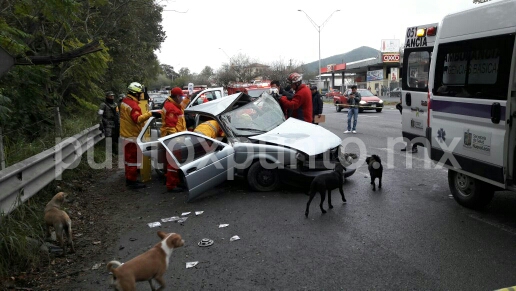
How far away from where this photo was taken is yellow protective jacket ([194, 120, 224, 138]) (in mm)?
7438

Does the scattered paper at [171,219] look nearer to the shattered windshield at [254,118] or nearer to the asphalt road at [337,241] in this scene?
the asphalt road at [337,241]

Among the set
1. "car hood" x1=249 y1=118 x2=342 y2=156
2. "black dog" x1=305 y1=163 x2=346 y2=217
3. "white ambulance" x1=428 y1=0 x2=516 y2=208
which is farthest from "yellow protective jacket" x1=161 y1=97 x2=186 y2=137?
"white ambulance" x1=428 y1=0 x2=516 y2=208

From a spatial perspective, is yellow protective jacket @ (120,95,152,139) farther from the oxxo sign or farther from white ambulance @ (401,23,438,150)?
the oxxo sign

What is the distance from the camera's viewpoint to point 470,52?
5.31m

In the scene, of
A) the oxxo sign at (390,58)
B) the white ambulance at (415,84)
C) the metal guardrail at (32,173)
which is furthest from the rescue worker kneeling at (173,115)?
the oxxo sign at (390,58)

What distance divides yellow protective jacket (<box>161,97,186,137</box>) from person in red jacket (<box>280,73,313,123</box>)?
2463 millimetres

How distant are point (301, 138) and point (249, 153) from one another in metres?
0.98

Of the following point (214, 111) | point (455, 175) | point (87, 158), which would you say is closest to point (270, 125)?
point (214, 111)

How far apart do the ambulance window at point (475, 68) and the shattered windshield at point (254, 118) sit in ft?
10.1

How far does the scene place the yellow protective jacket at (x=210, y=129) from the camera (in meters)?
7.44

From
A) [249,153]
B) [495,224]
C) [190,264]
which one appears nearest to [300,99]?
[249,153]

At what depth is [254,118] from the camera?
7.76m

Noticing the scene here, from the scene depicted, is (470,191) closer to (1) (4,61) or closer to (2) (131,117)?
(1) (4,61)

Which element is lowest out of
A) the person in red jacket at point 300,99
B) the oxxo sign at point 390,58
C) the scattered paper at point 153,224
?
the scattered paper at point 153,224
